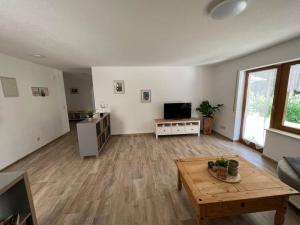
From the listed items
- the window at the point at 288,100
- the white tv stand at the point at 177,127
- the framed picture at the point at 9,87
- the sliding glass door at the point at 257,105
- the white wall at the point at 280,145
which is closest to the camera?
the white wall at the point at 280,145

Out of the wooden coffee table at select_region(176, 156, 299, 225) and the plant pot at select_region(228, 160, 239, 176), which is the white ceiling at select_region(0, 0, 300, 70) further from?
the wooden coffee table at select_region(176, 156, 299, 225)

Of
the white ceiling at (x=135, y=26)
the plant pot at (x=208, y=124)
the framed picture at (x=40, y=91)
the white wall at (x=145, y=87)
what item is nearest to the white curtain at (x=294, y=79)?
the white ceiling at (x=135, y=26)

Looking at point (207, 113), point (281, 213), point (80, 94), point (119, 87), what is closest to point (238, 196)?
point (281, 213)

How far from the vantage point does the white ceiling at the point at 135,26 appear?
132cm

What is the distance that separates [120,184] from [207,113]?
3.59 meters

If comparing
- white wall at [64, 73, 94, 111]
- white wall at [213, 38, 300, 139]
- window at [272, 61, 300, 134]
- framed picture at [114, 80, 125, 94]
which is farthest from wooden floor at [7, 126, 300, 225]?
white wall at [64, 73, 94, 111]

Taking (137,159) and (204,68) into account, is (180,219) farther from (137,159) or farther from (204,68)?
(204,68)

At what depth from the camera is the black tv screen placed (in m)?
4.46

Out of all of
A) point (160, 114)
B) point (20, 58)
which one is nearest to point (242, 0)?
point (160, 114)

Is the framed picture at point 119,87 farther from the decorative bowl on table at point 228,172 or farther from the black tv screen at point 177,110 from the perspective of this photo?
the decorative bowl on table at point 228,172

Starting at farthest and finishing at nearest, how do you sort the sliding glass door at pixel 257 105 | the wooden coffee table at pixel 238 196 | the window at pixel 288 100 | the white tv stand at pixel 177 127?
1. the white tv stand at pixel 177 127
2. the sliding glass door at pixel 257 105
3. the window at pixel 288 100
4. the wooden coffee table at pixel 238 196

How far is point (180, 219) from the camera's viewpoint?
5.10 feet

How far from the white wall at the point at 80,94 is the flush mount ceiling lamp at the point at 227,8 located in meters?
6.88

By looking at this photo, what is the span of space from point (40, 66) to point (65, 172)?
3.27 m
